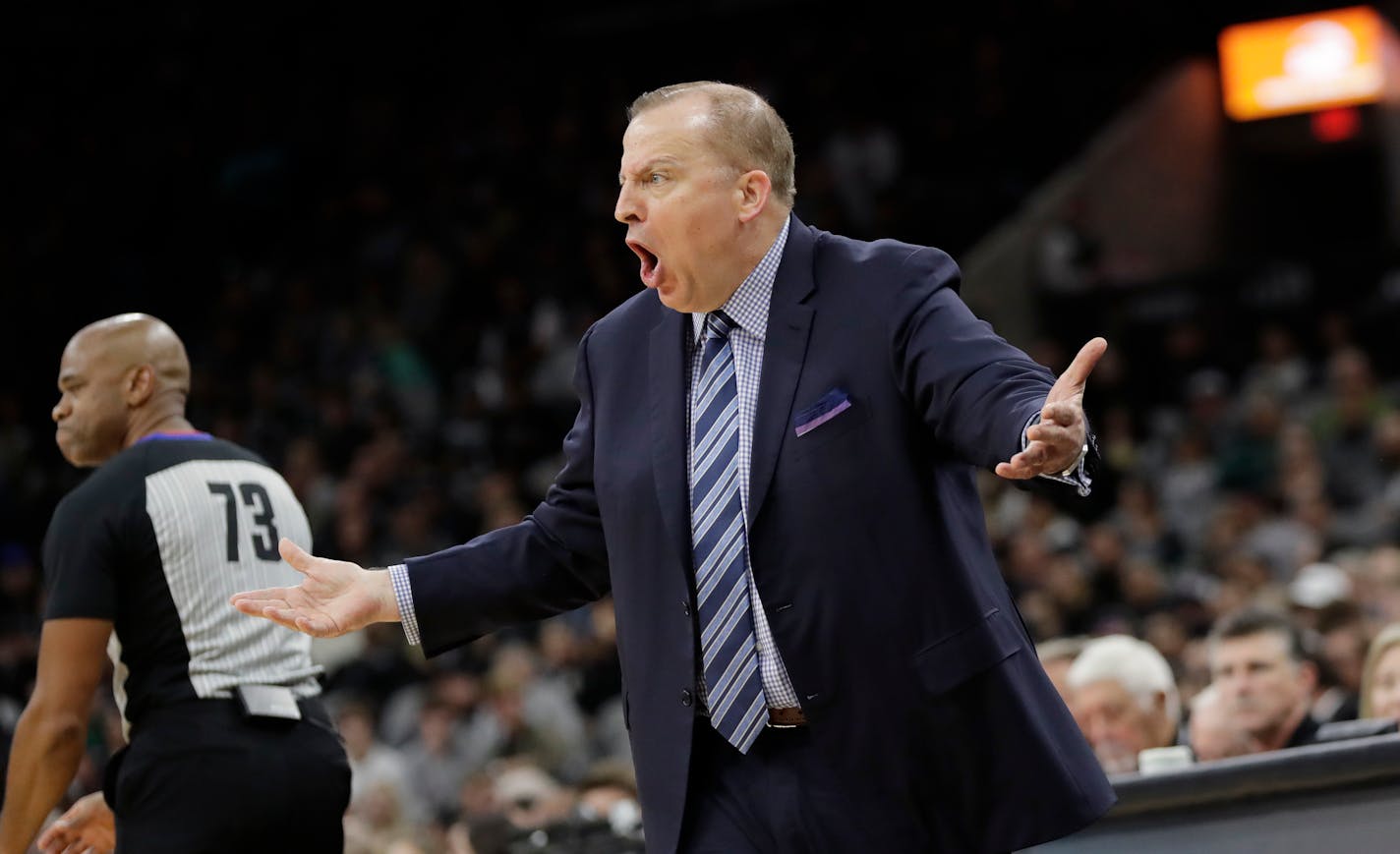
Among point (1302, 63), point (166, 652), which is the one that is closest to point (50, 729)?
point (166, 652)

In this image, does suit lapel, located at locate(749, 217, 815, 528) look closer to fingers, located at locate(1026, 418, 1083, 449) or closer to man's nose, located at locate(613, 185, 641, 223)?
man's nose, located at locate(613, 185, 641, 223)

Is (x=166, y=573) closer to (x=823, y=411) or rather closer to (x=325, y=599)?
(x=325, y=599)

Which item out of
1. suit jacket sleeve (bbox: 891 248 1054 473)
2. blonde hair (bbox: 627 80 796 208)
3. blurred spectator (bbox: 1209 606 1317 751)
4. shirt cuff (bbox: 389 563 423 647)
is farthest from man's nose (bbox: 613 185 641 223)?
blurred spectator (bbox: 1209 606 1317 751)

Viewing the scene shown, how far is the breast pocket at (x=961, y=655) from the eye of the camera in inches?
111

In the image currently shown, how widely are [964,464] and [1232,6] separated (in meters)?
12.5

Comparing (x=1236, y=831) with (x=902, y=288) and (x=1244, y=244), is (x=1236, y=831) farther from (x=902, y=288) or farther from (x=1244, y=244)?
(x=1244, y=244)

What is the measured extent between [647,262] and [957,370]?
614 millimetres

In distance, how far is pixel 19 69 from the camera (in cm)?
1752

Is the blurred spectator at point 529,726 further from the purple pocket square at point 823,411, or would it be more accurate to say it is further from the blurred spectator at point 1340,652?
the purple pocket square at point 823,411

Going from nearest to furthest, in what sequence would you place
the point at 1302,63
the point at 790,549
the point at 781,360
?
the point at 790,549
the point at 781,360
the point at 1302,63

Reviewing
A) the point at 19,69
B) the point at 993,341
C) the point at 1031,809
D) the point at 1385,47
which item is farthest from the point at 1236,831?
the point at 19,69

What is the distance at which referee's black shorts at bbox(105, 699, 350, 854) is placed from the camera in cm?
392

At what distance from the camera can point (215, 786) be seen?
3.93 m

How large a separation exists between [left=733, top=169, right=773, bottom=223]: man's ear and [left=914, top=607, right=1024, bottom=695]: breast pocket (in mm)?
762
